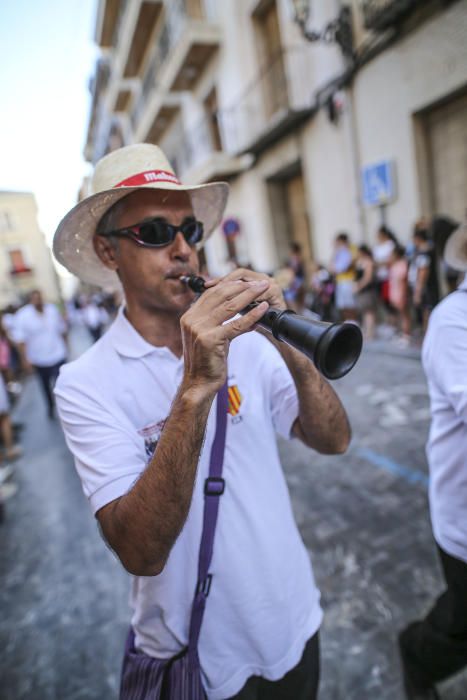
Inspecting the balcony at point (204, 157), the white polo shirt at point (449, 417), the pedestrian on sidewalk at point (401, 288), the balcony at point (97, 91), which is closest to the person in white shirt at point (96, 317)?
the balcony at point (204, 157)

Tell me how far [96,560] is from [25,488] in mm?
1843

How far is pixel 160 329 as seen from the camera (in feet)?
4.54

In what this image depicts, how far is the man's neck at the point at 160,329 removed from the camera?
4.53ft

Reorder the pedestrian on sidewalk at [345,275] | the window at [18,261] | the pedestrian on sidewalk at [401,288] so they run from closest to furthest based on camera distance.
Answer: the pedestrian on sidewalk at [401,288]
the pedestrian on sidewalk at [345,275]
the window at [18,261]

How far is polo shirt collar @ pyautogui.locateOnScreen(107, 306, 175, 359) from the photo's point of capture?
1.31 metres

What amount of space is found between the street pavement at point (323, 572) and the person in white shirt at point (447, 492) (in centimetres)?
39

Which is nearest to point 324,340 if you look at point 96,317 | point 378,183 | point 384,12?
point 384,12

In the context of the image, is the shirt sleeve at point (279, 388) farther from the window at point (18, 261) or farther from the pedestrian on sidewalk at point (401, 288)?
the window at point (18, 261)

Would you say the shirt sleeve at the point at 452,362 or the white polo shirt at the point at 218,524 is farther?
the shirt sleeve at the point at 452,362

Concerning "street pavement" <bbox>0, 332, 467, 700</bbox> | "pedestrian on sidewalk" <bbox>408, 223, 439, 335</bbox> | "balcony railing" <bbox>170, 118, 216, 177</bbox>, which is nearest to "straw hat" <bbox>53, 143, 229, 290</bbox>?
"street pavement" <bbox>0, 332, 467, 700</bbox>

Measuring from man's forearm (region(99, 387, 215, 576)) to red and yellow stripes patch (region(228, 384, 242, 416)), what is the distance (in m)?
0.30

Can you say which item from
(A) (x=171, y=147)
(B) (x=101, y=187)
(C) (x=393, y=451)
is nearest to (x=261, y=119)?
(A) (x=171, y=147)

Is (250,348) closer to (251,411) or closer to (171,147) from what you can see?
(251,411)

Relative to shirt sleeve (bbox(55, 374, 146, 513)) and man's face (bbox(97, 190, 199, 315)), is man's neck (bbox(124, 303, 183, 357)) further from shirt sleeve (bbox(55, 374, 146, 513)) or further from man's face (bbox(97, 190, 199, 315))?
shirt sleeve (bbox(55, 374, 146, 513))
